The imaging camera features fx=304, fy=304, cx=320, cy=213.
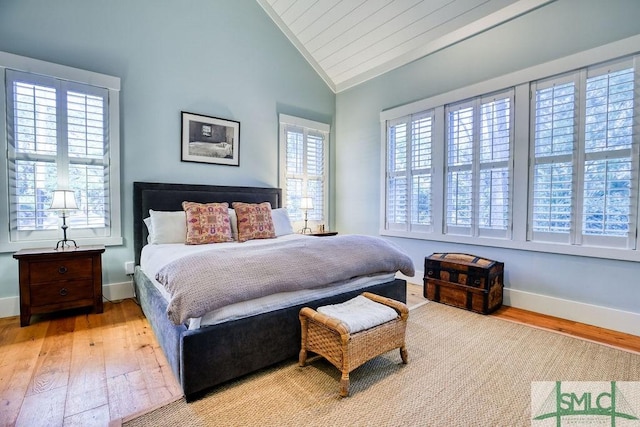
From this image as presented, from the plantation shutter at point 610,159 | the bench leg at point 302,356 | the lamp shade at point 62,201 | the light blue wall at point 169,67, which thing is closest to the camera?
the bench leg at point 302,356

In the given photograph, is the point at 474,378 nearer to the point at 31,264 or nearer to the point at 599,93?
the point at 599,93

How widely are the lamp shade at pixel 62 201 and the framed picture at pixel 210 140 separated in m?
1.23

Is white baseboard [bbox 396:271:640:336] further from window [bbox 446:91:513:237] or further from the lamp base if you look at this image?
the lamp base

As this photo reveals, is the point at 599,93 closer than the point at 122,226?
Yes

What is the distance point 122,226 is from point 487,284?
151 inches

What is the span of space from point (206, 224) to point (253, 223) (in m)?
0.51

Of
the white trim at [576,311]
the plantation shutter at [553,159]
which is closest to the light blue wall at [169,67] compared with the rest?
the plantation shutter at [553,159]

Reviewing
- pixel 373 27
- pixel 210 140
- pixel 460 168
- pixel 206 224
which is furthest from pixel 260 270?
pixel 373 27

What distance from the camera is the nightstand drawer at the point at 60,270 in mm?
2605

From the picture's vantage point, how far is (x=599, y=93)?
260 cm

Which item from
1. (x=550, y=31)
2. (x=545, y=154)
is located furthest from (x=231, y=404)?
(x=550, y=31)

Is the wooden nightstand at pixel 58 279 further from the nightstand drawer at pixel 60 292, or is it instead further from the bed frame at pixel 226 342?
the bed frame at pixel 226 342

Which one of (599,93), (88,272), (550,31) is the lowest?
(88,272)

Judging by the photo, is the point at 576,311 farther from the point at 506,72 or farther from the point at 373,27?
the point at 373,27
